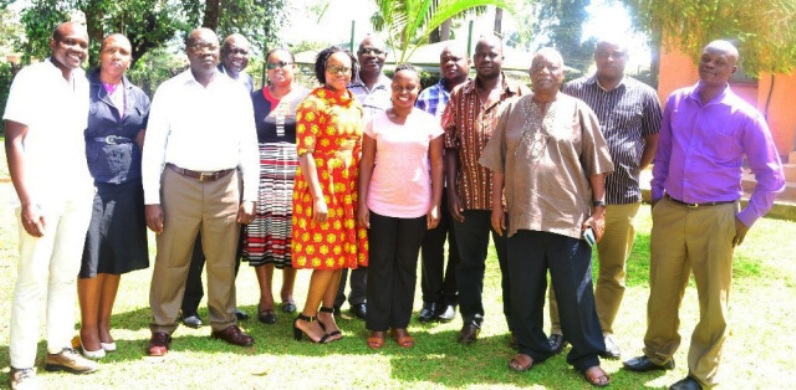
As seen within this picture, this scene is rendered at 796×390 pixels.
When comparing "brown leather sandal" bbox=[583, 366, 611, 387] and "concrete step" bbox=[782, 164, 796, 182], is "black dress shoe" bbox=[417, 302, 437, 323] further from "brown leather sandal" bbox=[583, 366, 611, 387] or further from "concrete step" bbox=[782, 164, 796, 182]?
"concrete step" bbox=[782, 164, 796, 182]

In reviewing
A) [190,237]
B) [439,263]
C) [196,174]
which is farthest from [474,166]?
[190,237]

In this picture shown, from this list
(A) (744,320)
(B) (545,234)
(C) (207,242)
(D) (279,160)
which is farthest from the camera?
(A) (744,320)

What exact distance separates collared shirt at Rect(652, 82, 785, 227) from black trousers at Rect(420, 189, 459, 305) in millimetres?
1722

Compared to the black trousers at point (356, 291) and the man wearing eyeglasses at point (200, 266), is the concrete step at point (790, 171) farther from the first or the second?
the man wearing eyeglasses at point (200, 266)

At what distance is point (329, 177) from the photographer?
4.50 meters

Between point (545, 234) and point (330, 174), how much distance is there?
4.47 ft

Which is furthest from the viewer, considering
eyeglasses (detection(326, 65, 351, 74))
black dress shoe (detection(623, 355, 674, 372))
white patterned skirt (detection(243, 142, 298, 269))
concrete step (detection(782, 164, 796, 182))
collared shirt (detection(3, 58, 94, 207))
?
concrete step (detection(782, 164, 796, 182))

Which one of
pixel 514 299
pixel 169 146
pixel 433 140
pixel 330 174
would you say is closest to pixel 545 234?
pixel 514 299

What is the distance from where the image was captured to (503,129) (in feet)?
13.8

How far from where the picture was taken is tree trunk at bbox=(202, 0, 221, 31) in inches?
520

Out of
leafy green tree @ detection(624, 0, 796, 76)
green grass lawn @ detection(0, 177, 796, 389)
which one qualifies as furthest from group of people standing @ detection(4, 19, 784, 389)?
leafy green tree @ detection(624, 0, 796, 76)

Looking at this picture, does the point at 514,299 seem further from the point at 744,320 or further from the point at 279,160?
the point at 744,320

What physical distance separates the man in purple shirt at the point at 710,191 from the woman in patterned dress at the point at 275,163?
241 centimetres

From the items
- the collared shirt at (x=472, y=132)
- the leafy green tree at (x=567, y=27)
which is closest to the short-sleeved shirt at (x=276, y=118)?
the collared shirt at (x=472, y=132)
